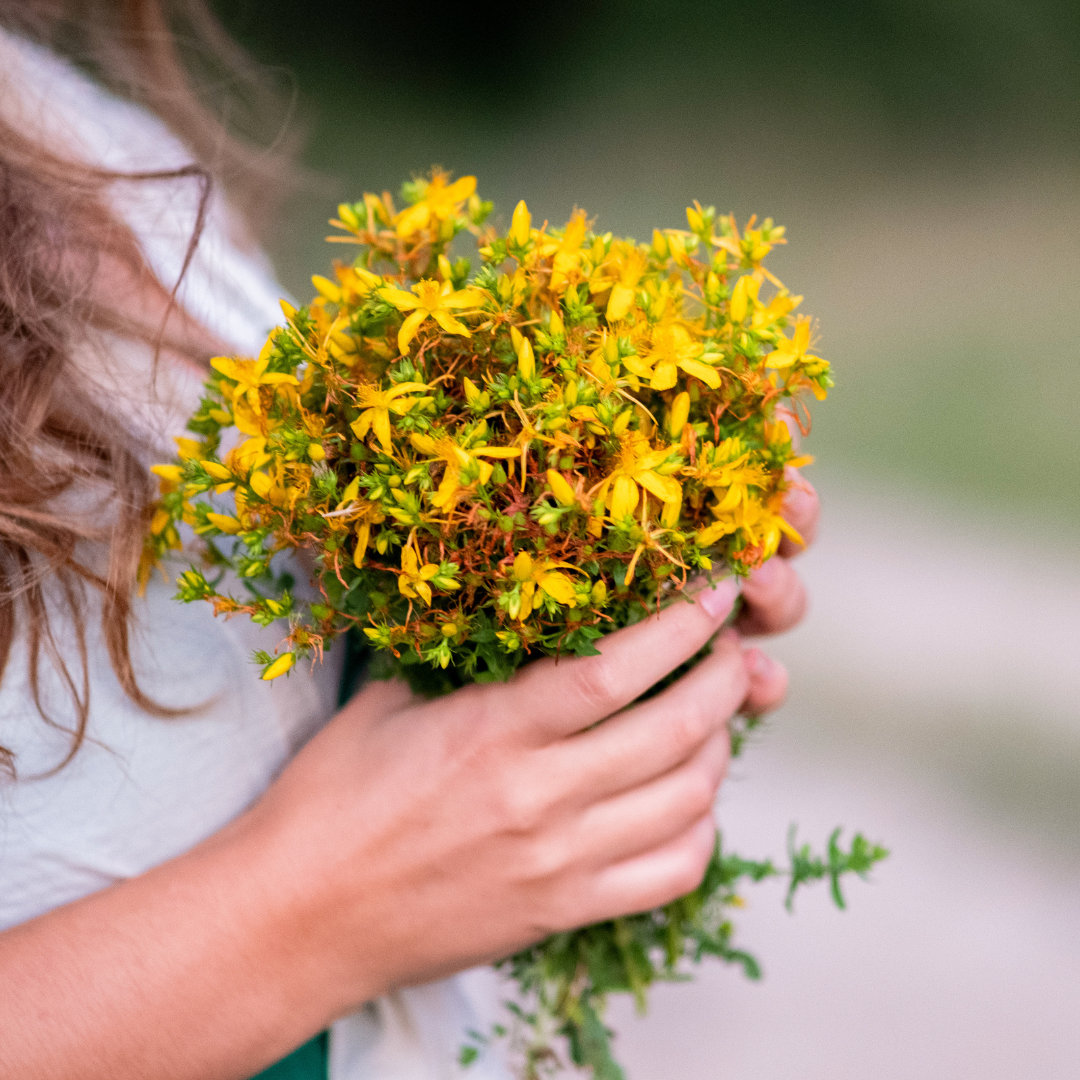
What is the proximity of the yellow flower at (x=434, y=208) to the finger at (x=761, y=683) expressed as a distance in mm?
359

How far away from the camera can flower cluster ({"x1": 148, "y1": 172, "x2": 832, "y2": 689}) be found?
37 cm

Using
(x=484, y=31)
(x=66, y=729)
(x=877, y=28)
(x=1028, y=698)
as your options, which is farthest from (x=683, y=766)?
(x=484, y=31)

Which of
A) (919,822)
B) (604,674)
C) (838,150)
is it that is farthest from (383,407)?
(838,150)

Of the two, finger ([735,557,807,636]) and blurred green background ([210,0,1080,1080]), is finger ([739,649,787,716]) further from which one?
blurred green background ([210,0,1080,1080])

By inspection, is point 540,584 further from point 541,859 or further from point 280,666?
point 541,859

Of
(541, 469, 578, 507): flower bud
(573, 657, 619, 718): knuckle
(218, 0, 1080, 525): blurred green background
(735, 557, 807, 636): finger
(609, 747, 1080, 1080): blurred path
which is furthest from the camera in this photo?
(218, 0, 1080, 525): blurred green background

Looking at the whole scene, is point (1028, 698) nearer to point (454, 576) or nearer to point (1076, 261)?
point (1076, 261)

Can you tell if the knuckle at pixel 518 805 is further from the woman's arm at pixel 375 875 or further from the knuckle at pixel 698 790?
the knuckle at pixel 698 790

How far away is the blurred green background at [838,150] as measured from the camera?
2.29 meters

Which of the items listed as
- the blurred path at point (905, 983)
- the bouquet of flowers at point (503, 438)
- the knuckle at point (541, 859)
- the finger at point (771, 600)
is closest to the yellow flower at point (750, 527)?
the bouquet of flowers at point (503, 438)

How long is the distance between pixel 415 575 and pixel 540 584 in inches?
2.2

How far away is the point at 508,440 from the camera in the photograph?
0.39 meters

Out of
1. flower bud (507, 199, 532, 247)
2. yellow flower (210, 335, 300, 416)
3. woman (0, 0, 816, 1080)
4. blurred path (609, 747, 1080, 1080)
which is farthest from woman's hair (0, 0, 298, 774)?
blurred path (609, 747, 1080, 1080)

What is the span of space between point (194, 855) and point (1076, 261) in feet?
8.29
